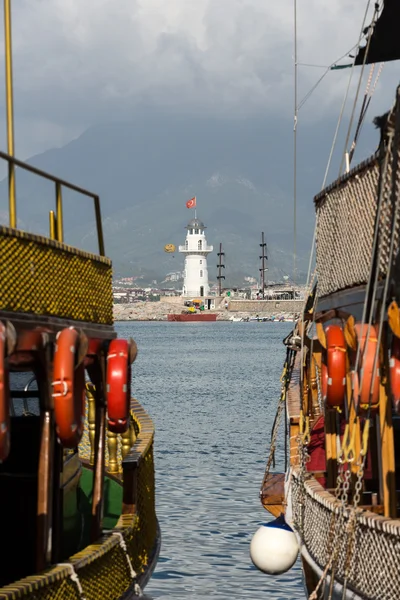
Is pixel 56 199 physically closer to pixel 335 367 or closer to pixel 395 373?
pixel 335 367

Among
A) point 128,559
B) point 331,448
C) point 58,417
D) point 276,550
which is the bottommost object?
point 276,550

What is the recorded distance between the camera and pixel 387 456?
10.8 meters

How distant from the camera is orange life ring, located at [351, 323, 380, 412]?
32.5ft

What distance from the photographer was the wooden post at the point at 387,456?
10.5 metres

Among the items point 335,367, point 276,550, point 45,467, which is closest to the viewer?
point 45,467

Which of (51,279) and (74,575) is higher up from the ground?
(51,279)

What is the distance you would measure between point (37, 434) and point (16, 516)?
1199 mm

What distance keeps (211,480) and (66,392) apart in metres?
20.0

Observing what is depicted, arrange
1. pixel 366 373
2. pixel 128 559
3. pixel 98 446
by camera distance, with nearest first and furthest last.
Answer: pixel 366 373 < pixel 128 559 < pixel 98 446

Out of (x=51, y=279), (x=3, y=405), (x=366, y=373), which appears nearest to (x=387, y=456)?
(x=366, y=373)

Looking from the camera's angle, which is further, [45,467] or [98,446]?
[98,446]

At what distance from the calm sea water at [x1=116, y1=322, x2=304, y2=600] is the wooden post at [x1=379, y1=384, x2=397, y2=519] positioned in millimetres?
7266

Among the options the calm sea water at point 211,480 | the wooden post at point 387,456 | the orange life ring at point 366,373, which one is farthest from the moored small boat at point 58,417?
the calm sea water at point 211,480

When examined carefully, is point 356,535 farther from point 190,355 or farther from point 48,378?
point 190,355
